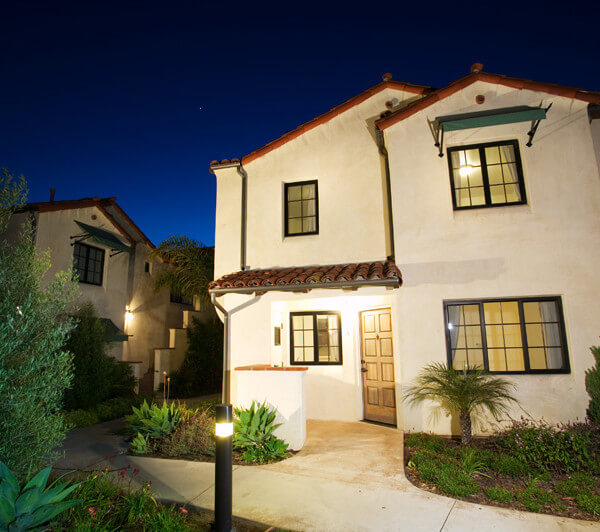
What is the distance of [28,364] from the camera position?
3721 mm

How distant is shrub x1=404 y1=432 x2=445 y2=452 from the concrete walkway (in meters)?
0.25

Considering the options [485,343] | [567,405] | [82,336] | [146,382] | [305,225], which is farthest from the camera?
[146,382]

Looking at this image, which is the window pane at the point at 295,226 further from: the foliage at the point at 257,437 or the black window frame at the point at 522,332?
the foliage at the point at 257,437

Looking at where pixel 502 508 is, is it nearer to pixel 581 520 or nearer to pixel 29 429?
pixel 581 520

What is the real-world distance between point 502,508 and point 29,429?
5122mm

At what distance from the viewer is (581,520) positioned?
Answer: 13.4 ft

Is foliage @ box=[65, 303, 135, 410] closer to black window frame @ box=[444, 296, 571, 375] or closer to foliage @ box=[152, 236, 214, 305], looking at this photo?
foliage @ box=[152, 236, 214, 305]

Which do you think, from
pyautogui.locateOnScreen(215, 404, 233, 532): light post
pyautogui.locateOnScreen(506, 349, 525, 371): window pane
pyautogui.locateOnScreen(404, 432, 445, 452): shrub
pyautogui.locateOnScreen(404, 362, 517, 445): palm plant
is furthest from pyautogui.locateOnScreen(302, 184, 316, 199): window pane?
pyautogui.locateOnScreen(215, 404, 233, 532): light post

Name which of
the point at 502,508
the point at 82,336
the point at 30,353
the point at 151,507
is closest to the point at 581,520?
the point at 502,508

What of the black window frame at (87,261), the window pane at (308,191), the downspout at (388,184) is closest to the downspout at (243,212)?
the window pane at (308,191)

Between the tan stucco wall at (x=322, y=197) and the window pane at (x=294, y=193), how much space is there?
221 mm

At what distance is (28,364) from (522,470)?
617 centimetres

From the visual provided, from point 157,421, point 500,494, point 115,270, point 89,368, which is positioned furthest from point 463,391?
point 115,270

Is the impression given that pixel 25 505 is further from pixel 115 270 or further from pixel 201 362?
pixel 115 270
